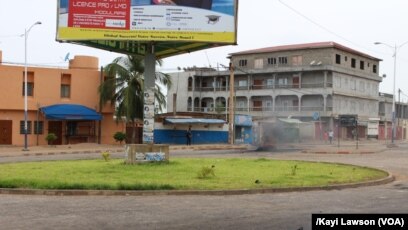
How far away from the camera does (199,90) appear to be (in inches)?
3433

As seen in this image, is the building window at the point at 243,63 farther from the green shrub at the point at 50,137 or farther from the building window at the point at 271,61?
the green shrub at the point at 50,137

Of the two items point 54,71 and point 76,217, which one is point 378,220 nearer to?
point 76,217

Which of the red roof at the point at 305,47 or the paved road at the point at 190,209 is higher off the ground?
the red roof at the point at 305,47

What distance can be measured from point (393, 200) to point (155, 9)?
42.6 ft

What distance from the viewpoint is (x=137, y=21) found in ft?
71.8

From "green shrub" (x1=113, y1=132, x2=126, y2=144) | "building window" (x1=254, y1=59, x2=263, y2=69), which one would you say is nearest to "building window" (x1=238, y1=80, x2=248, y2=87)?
"building window" (x1=254, y1=59, x2=263, y2=69)

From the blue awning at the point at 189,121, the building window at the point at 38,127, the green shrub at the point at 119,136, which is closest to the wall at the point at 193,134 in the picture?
the blue awning at the point at 189,121

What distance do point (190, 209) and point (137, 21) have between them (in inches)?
488

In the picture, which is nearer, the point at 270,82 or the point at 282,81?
the point at 282,81

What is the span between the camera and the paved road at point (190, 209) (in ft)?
30.7

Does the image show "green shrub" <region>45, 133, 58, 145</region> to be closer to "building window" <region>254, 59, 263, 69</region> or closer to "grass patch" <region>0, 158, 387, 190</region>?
"grass patch" <region>0, 158, 387, 190</region>

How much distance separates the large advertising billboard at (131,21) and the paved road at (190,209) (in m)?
10.1

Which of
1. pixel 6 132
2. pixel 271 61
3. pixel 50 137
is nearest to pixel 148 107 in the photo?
pixel 50 137

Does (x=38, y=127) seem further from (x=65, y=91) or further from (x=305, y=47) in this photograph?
(x=305, y=47)
